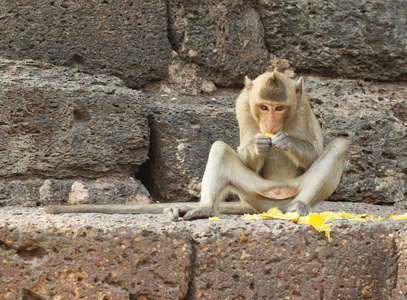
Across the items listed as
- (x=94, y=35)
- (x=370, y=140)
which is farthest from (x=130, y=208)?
(x=370, y=140)

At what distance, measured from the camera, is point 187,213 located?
433 cm

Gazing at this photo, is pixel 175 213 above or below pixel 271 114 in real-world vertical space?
below

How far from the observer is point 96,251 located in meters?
3.54

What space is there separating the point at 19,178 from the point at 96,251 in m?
1.78

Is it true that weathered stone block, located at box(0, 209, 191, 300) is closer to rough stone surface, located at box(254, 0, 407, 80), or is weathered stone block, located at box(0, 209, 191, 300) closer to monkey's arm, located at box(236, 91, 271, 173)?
monkey's arm, located at box(236, 91, 271, 173)

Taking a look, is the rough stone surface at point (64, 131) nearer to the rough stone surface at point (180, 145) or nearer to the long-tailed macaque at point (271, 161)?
the rough stone surface at point (180, 145)

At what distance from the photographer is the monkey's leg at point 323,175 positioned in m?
4.74

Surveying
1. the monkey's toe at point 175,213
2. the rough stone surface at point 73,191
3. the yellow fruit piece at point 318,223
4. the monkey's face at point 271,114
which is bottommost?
the rough stone surface at point 73,191

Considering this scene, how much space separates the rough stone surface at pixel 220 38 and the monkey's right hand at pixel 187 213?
1838mm

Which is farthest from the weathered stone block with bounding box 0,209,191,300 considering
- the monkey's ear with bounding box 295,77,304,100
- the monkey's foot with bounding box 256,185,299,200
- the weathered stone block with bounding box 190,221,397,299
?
the monkey's ear with bounding box 295,77,304,100

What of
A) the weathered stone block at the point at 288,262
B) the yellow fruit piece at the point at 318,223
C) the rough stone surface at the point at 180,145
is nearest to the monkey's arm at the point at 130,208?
the rough stone surface at the point at 180,145

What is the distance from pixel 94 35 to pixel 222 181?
1758mm

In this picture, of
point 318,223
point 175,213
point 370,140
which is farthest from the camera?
point 370,140

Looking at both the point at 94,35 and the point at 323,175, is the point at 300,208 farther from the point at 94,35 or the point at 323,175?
the point at 94,35
